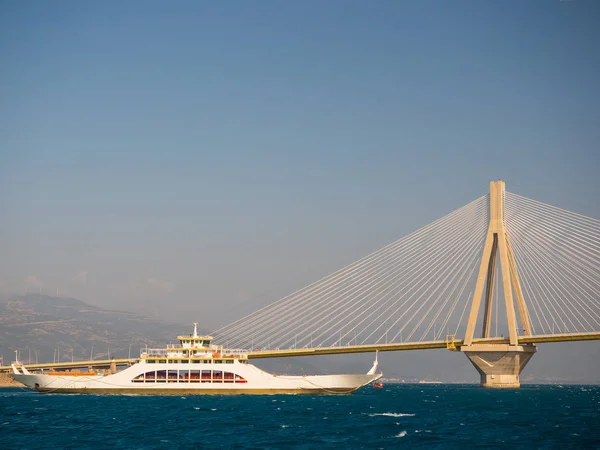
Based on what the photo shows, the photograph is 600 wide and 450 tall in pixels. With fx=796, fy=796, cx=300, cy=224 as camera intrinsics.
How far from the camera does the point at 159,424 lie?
188 feet

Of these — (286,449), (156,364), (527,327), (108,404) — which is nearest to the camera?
(286,449)

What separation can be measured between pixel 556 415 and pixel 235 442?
3215 cm

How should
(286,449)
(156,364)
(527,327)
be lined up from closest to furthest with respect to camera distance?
(286,449)
(156,364)
(527,327)

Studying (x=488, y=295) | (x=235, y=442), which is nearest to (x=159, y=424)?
(x=235, y=442)

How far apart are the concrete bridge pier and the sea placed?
88.3 ft

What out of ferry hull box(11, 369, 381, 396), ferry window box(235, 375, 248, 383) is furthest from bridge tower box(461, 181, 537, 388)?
ferry window box(235, 375, 248, 383)

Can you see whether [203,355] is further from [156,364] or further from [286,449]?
[286,449]

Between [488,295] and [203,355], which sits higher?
[488,295]

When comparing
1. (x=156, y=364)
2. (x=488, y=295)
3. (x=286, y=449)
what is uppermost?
(x=488, y=295)

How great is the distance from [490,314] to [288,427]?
2194 inches

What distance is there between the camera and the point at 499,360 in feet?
348

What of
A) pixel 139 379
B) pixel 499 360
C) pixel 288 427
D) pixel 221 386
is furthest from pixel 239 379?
pixel 288 427

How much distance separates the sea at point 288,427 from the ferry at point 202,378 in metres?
A: 12.8

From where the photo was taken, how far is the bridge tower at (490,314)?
326 ft
